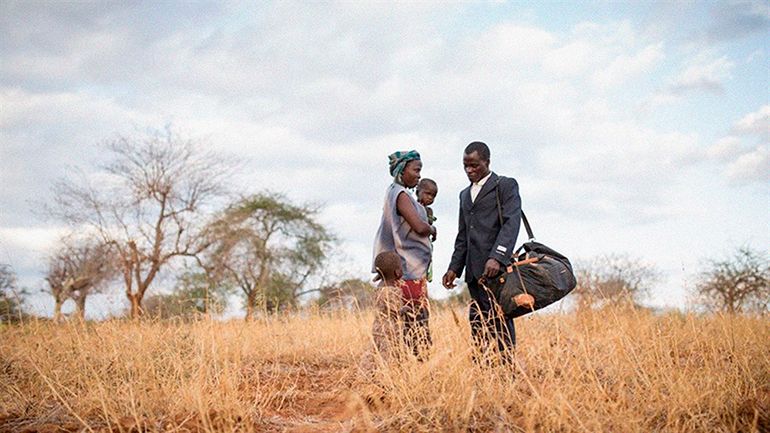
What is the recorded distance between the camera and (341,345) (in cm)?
701

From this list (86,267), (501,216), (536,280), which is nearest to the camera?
(536,280)

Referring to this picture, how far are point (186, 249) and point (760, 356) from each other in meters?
17.0

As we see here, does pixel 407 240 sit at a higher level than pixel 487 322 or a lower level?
higher

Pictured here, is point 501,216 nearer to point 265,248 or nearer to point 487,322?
point 487,322

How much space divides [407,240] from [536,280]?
3.34 feet

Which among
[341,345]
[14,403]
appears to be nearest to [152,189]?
[341,345]

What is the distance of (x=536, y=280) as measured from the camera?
4.34 meters

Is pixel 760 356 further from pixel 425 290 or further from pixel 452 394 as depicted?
pixel 452 394

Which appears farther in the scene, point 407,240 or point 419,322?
point 407,240

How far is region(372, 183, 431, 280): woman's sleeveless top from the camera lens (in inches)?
192

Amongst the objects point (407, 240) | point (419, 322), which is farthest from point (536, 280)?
point (407, 240)

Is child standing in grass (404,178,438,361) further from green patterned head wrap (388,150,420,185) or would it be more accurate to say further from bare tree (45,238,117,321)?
bare tree (45,238,117,321)

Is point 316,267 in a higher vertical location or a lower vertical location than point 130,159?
lower

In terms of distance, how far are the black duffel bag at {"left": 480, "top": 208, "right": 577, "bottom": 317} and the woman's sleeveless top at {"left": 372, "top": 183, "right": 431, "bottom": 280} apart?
0.66m
